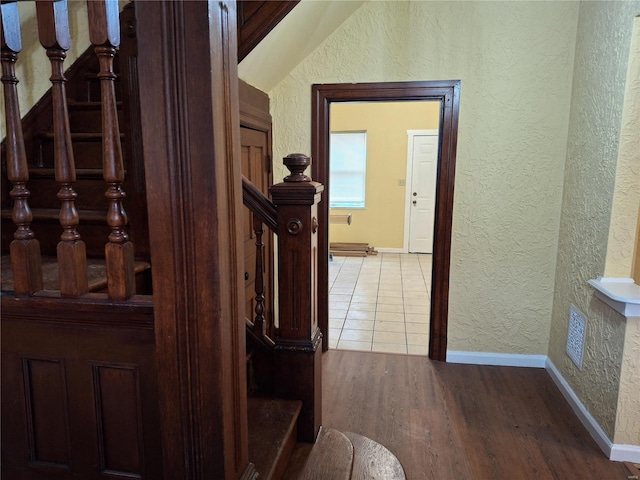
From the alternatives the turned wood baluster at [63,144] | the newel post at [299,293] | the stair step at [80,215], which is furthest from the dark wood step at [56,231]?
the turned wood baluster at [63,144]

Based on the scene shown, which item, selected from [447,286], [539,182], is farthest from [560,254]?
[447,286]

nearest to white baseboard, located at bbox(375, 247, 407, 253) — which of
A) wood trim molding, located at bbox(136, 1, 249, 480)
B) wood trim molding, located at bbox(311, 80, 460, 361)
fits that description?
wood trim molding, located at bbox(311, 80, 460, 361)

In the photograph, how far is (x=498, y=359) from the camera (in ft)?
10.4

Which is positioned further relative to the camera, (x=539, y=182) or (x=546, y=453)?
(x=539, y=182)

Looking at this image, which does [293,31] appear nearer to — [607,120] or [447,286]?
→ [607,120]

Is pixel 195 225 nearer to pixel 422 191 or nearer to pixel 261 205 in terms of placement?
pixel 261 205

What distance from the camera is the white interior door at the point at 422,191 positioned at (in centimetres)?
680

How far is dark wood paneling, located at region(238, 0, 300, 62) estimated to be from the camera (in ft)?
6.84

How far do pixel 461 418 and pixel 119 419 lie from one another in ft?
6.42

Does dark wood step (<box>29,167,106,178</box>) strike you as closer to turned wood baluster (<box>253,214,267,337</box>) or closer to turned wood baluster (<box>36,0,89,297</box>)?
turned wood baluster (<box>253,214,267,337</box>)

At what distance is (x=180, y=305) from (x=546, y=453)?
209 cm

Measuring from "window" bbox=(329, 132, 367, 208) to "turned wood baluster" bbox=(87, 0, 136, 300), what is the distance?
605 cm

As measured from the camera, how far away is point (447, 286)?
10.3 feet

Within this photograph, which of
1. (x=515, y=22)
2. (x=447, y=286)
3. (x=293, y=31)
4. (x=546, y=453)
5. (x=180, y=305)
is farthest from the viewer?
(x=447, y=286)
